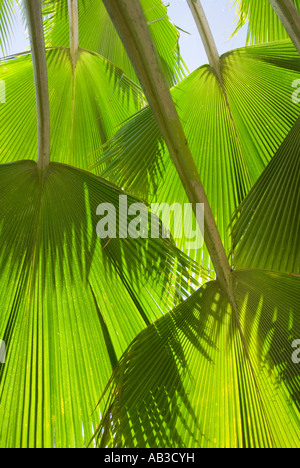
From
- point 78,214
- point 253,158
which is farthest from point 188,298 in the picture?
point 253,158

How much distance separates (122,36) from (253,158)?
1.26m

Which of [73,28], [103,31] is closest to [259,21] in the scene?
[73,28]

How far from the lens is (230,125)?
255 centimetres

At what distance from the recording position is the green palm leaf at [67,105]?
8.63 ft

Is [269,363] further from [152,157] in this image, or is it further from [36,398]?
[152,157]

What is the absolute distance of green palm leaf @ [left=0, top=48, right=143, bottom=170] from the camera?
2.63m

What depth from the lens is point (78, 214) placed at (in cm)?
193

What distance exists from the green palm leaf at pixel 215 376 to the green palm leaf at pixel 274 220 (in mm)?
191

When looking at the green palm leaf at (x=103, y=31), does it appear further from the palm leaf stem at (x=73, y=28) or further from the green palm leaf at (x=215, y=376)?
the green palm leaf at (x=215, y=376)

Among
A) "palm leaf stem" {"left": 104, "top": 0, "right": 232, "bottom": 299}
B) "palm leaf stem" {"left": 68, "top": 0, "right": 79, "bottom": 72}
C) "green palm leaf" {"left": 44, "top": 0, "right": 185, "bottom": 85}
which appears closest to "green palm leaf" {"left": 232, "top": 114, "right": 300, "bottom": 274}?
"palm leaf stem" {"left": 104, "top": 0, "right": 232, "bottom": 299}

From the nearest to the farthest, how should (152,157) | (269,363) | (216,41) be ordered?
(269,363) < (152,157) < (216,41)

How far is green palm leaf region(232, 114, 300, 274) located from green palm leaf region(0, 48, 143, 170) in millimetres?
1026

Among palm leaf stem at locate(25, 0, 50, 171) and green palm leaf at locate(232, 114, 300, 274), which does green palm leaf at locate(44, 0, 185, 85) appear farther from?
green palm leaf at locate(232, 114, 300, 274)

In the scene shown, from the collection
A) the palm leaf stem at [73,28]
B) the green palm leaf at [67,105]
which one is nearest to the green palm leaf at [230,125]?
the green palm leaf at [67,105]
